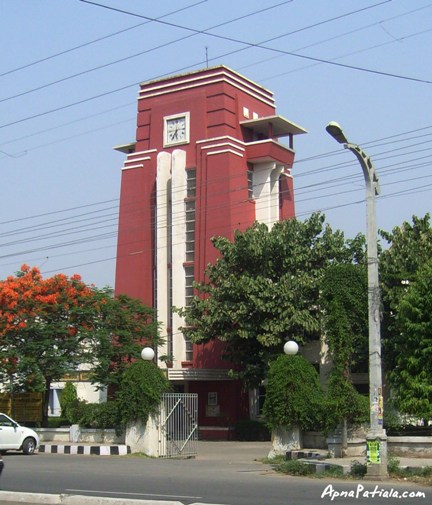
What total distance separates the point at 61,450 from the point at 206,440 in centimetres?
896

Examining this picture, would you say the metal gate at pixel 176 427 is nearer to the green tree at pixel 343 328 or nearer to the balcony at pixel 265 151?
the green tree at pixel 343 328

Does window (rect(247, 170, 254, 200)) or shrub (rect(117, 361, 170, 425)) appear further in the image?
window (rect(247, 170, 254, 200))

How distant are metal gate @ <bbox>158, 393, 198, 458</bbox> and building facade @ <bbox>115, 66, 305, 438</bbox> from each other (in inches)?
333

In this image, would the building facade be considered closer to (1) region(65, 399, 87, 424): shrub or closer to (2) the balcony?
(2) the balcony

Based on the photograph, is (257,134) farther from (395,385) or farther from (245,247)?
(395,385)

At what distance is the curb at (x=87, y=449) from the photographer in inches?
1018

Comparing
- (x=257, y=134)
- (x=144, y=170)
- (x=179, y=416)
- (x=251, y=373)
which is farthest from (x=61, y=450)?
(x=257, y=134)

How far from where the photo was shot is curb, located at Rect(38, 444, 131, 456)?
2587 centimetres

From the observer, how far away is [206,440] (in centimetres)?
3494

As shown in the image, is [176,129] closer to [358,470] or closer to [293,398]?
[293,398]

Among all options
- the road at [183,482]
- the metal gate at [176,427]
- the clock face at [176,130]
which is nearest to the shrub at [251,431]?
the metal gate at [176,427]

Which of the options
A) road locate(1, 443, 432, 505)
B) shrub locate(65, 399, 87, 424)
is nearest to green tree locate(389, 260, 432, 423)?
road locate(1, 443, 432, 505)

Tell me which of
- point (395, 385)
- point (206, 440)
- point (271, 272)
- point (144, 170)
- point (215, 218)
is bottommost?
point (206, 440)

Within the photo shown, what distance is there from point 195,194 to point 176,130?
3.47m
